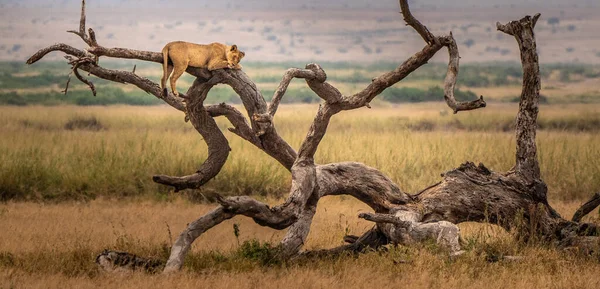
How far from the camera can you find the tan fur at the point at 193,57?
10.0m

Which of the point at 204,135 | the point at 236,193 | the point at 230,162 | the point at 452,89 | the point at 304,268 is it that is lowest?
the point at 236,193

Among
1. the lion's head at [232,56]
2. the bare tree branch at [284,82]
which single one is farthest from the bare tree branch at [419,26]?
the lion's head at [232,56]

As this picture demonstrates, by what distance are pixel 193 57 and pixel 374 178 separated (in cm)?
231

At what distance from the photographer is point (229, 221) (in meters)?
15.2

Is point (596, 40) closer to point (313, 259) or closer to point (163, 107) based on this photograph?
point (163, 107)

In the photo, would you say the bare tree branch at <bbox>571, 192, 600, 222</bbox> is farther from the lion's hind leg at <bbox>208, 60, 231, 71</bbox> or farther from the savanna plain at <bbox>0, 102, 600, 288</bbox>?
the lion's hind leg at <bbox>208, 60, 231, 71</bbox>

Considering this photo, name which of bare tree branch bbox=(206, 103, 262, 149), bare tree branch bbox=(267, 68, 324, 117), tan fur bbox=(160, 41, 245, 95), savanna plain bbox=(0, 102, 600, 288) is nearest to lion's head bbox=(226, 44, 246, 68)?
tan fur bbox=(160, 41, 245, 95)

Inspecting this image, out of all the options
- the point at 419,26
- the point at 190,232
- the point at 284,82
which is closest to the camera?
the point at 284,82

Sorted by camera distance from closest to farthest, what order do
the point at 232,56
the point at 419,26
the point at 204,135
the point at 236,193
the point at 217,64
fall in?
the point at 217,64 < the point at 232,56 < the point at 419,26 < the point at 204,135 < the point at 236,193

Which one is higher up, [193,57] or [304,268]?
[193,57]

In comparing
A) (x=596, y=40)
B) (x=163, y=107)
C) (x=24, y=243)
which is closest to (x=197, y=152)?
(x=24, y=243)

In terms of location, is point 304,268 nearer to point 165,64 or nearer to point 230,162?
point 165,64

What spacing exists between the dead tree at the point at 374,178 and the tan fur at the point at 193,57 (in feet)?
0.51

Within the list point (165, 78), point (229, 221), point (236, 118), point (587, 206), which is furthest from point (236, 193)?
point (165, 78)
